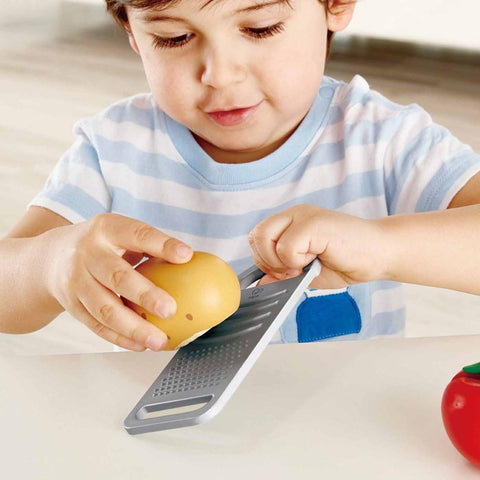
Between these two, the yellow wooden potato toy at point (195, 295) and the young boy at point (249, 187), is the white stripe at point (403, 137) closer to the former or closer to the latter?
the young boy at point (249, 187)

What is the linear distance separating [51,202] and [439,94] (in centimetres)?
220

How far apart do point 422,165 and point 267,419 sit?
1.25ft

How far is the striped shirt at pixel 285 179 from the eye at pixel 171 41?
155 millimetres

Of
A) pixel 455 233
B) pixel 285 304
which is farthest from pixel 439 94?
pixel 285 304

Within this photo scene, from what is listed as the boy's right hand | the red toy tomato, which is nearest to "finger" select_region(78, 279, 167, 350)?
the boy's right hand

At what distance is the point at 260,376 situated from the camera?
0.55m

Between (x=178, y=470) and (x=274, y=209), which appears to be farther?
(x=274, y=209)

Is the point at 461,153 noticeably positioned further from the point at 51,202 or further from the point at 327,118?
the point at 51,202

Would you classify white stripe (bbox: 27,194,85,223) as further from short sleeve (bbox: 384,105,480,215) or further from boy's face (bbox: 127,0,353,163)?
Answer: short sleeve (bbox: 384,105,480,215)

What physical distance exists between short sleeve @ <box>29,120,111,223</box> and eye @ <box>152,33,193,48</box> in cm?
18

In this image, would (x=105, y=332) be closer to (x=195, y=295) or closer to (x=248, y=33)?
(x=195, y=295)

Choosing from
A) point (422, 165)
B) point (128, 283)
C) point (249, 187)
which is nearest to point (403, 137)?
point (422, 165)

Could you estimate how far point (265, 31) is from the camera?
2.35 feet

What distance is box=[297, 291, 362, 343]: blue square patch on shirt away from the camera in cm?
81
